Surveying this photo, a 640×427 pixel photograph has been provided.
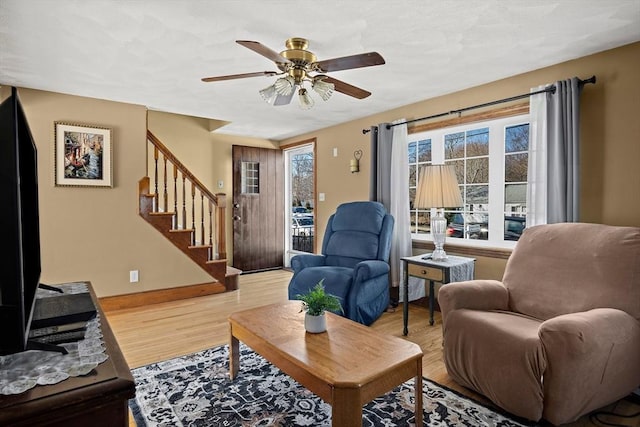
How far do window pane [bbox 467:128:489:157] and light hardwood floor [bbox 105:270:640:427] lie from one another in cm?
169

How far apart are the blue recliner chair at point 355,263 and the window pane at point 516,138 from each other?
129 centimetres

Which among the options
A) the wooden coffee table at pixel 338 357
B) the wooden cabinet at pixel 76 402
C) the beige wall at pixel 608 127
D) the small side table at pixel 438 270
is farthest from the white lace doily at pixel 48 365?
the beige wall at pixel 608 127

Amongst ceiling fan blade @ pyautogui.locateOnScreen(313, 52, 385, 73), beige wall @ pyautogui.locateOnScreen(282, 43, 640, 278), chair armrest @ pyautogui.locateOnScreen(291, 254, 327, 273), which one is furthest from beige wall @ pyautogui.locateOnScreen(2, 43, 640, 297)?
ceiling fan blade @ pyautogui.locateOnScreen(313, 52, 385, 73)

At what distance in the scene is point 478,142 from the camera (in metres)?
3.61

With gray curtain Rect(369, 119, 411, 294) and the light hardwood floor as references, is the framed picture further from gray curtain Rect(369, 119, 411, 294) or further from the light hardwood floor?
gray curtain Rect(369, 119, 411, 294)

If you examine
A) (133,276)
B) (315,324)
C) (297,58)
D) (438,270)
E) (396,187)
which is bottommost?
(133,276)

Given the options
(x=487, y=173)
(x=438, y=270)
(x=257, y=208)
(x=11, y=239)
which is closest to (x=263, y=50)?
(x=11, y=239)

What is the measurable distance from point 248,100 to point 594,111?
3111mm

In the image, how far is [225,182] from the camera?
19.4 feet

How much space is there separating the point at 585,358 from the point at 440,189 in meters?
1.68

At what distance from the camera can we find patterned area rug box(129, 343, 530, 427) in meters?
1.96

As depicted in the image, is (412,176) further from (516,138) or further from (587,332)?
(587,332)

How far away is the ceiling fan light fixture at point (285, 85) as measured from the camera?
93.4 inches

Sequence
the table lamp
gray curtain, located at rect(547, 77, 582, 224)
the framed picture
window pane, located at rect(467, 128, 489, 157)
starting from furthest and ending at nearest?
1. the framed picture
2. window pane, located at rect(467, 128, 489, 157)
3. the table lamp
4. gray curtain, located at rect(547, 77, 582, 224)
